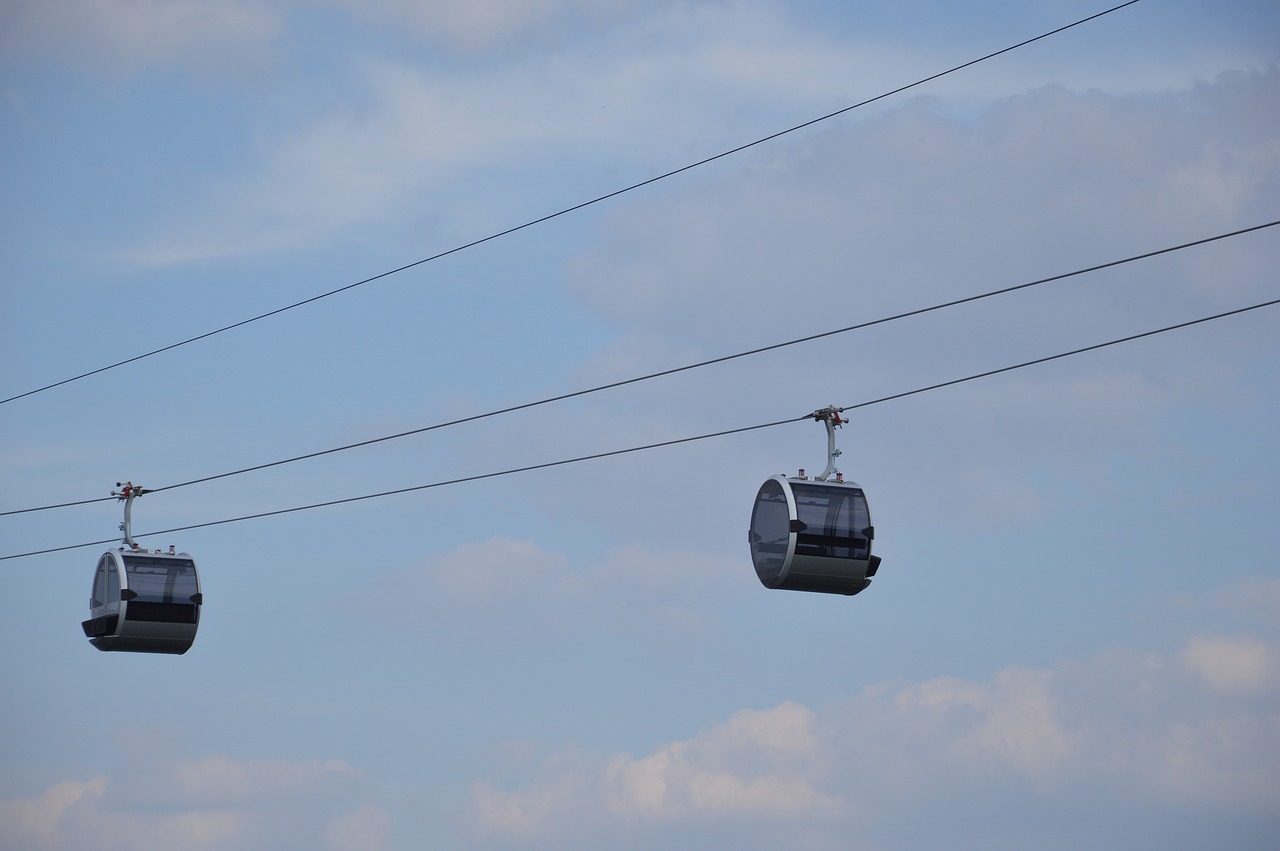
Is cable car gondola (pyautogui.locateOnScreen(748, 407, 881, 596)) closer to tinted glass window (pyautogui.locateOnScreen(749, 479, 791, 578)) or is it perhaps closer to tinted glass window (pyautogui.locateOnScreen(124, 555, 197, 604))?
tinted glass window (pyautogui.locateOnScreen(749, 479, 791, 578))

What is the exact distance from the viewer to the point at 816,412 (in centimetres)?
2619

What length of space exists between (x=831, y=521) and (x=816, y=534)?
344mm

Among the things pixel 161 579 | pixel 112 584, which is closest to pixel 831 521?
pixel 161 579

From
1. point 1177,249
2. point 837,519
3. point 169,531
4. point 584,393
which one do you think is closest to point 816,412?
point 837,519

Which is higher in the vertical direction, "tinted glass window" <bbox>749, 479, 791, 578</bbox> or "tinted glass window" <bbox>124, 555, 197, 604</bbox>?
"tinted glass window" <bbox>124, 555, 197, 604</bbox>

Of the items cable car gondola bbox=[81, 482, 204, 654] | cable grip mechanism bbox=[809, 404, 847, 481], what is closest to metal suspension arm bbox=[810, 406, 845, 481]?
cable grip mechanism bbox=[809, 404, 847, 481]

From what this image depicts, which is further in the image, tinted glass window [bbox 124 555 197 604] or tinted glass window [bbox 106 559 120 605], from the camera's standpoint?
tinted glass window [bbox 124 555 197 604]

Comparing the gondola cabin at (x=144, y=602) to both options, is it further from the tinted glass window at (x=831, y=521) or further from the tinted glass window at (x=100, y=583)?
the tinted glass window at (x=831, y=521)

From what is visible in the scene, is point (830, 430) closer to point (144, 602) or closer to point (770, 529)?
point (770, 529)

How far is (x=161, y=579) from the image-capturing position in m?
31.1

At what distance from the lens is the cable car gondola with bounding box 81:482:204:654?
30719mm

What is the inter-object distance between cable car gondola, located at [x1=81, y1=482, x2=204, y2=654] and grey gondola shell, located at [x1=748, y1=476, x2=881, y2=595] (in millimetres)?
10936

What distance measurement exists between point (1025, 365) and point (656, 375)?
17.5ft

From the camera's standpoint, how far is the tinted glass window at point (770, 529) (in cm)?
2544
